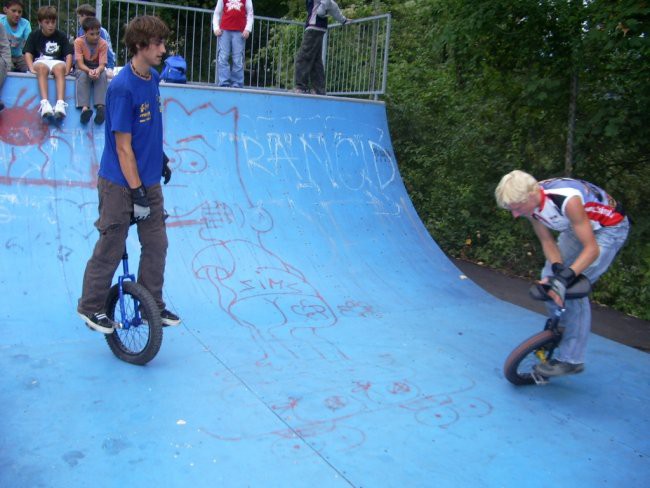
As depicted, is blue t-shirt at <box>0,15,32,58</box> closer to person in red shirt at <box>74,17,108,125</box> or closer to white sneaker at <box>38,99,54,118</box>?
person in red shirt at <box>74,17,108,125</box>

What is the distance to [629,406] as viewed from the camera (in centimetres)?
405

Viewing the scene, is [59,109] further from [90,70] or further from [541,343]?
[541,343]

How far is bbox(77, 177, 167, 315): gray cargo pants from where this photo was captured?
3928 mm

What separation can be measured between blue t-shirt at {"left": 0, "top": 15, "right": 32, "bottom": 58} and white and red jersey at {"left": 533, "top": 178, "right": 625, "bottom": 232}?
6408mm

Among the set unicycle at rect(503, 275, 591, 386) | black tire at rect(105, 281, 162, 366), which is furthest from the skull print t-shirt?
unicycle at rect(503, 275, 591, 386)

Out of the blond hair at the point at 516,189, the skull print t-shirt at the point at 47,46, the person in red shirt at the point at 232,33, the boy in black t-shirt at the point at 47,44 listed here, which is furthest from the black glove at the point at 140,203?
the person in red shirt at the point at 232,33

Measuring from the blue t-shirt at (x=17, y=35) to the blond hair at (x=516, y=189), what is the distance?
6275mm

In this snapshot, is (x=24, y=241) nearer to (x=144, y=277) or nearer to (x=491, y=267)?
(x=144, y=277)

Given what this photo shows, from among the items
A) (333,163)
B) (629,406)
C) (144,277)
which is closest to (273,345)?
(144,277)

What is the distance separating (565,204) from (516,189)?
0.32 metres

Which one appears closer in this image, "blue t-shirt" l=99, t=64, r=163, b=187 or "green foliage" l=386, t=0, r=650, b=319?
"blue t-shirt" l=99, t=64, r=163, b=187

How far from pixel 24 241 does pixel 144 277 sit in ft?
6.23

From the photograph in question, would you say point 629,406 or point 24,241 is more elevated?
point 24,241

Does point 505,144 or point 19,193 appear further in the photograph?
point 505,144
